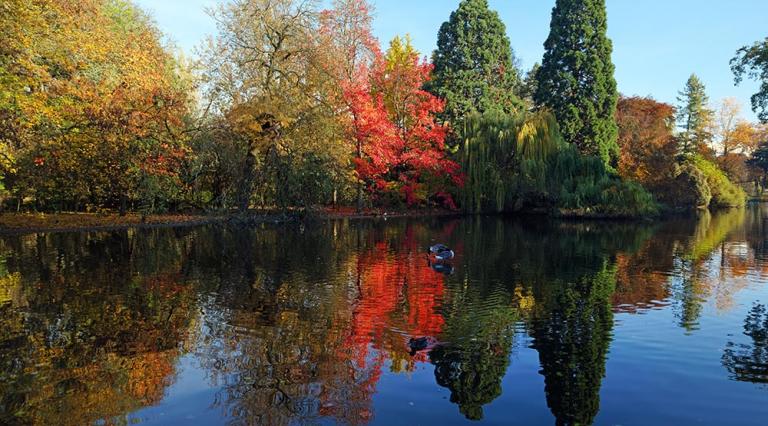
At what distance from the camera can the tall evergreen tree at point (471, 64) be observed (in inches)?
1709

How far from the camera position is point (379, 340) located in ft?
28.9

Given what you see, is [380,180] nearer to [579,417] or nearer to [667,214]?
[667,214]

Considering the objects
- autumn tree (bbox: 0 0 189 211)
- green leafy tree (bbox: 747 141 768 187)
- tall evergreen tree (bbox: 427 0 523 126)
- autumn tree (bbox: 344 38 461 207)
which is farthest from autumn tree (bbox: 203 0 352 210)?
green leafy tree (bbox: 747 141 768 187)

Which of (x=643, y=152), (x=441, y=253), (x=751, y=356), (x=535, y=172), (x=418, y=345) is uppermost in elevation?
(x=643, y=152)

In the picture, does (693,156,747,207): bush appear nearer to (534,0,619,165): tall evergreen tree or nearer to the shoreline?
(534,0,619,165): tall evergreen tree

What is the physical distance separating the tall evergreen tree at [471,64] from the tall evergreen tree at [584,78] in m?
4.29

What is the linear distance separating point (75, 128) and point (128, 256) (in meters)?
12.1

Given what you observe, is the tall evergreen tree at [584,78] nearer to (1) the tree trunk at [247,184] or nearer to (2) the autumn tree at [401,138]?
(2) the autumn tree at [401,138]

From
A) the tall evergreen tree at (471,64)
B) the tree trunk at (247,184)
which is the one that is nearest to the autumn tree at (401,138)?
the tall evergreen tree at (471,64)

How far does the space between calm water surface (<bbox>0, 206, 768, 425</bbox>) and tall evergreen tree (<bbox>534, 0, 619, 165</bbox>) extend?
2658cm

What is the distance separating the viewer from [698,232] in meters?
28.2

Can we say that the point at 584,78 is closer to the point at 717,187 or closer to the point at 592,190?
the point at 592,190

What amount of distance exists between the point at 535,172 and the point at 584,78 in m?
12.7

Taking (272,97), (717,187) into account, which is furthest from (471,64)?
(717,187)
